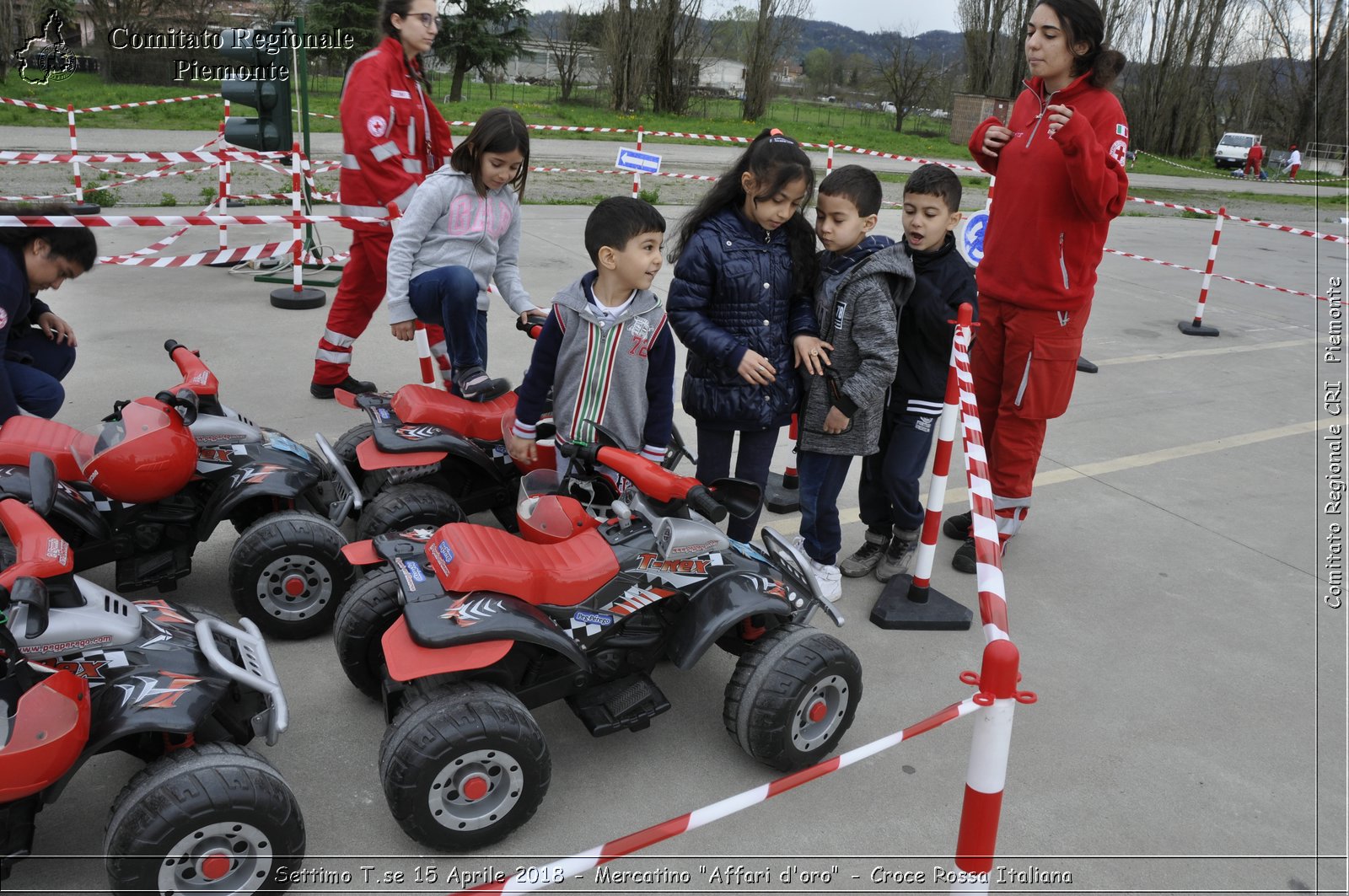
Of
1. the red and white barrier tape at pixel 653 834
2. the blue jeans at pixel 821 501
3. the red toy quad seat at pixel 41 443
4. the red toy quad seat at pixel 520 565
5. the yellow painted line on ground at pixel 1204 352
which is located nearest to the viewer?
the red and white barrier tape at pixel 653 834

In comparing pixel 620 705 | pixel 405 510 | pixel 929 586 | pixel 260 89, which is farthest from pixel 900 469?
pixel 260 89

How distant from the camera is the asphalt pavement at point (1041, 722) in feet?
8.66

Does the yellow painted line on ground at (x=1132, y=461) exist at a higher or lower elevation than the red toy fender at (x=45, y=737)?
lower

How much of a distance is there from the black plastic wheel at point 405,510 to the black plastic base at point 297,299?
424 centimetres

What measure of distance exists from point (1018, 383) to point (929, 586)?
39.2 inches

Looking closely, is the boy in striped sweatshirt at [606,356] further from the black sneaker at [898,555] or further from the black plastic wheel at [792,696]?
the black sneaker at [898,555]

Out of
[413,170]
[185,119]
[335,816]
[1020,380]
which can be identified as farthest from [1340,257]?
[185,119]

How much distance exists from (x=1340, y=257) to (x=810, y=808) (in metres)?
17.0

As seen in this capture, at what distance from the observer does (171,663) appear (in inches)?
93.1

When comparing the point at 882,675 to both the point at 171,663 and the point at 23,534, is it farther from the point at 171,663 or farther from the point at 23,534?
the point at 23,534

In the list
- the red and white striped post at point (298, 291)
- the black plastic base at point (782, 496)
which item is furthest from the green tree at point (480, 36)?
the black plastic base at point (782, 496)

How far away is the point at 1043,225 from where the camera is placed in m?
4.15

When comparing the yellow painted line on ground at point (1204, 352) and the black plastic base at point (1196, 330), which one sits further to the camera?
the black plastic base at point (1196, 330)

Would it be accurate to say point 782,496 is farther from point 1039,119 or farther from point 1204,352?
point 1204,352
